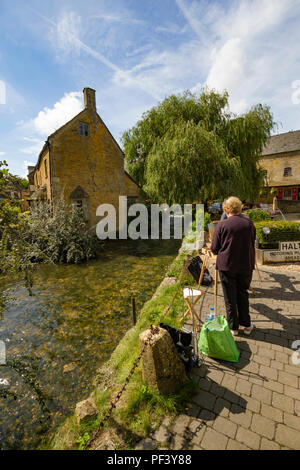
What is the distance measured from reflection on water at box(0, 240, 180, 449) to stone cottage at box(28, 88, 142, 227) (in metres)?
6.64

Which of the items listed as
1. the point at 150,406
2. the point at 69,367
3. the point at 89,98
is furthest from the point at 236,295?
the point at 89,98

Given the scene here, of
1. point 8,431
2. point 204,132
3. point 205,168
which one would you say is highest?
point 204,132

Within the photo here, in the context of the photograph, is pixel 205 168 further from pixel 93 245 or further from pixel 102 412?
pixel 102 412

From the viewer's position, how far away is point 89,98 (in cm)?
1708

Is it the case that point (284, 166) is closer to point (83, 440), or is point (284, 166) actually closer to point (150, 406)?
point (150, 406)

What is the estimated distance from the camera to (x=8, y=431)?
3393 millimetres

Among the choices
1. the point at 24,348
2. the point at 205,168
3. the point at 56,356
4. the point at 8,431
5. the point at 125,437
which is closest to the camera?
the point at 125,437

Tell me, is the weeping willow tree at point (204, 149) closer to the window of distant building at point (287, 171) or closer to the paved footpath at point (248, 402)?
the paved footpath at point (248, 402)

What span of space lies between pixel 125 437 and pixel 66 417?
5.51 feet

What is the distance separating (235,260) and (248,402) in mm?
1923

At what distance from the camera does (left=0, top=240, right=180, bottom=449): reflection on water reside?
3543 mm

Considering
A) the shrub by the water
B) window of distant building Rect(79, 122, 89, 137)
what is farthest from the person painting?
window of distant building Rect(79, 122, 89, 137)

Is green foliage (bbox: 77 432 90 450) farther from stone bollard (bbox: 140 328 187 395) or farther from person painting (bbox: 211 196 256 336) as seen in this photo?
person painting (bbox: 211 196 256 336)

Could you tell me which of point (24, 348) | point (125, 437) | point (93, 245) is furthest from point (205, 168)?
point (125, 437)
